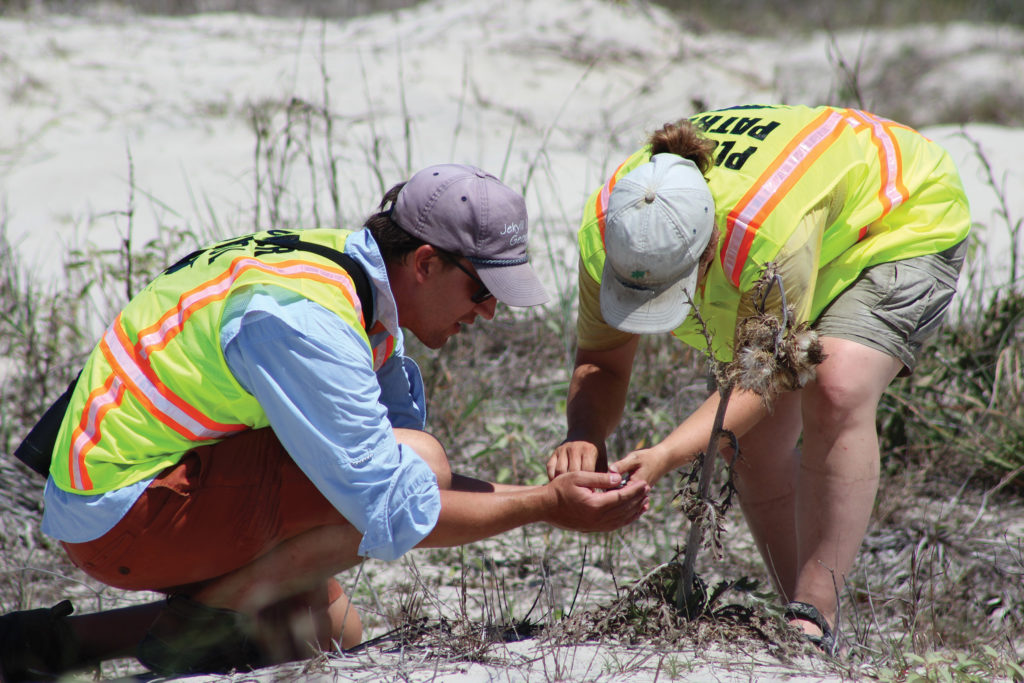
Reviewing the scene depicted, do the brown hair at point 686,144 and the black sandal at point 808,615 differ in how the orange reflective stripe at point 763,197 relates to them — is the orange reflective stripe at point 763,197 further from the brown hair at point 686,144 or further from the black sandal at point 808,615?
the black sandal at point 808,615

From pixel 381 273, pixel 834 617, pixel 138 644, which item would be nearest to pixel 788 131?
pixel 381 273

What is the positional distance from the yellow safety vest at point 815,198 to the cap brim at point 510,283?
9.5 inches

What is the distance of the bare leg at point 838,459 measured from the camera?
2416 mm

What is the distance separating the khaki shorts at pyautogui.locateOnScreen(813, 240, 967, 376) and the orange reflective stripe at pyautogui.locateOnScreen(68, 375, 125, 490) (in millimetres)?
1709

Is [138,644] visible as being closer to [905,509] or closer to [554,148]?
[905,509]

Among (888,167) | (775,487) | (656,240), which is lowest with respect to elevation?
(775,487)

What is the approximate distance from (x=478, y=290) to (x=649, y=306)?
41cm

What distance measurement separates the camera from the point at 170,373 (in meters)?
2.06

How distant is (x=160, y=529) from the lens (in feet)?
7.18

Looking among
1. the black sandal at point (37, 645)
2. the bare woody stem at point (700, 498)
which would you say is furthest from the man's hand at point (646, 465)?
the black sandal at point (37, 645)

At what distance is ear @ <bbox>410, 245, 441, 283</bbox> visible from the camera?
88.5 inches

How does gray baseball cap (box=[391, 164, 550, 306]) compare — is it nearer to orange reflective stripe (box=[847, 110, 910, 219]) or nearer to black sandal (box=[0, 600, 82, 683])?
orange reflective stripe (box=[847, 110, 910, 219])

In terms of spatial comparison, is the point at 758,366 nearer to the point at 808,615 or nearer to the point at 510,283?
the point at 510,283

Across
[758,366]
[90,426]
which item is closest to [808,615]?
[758,366]
